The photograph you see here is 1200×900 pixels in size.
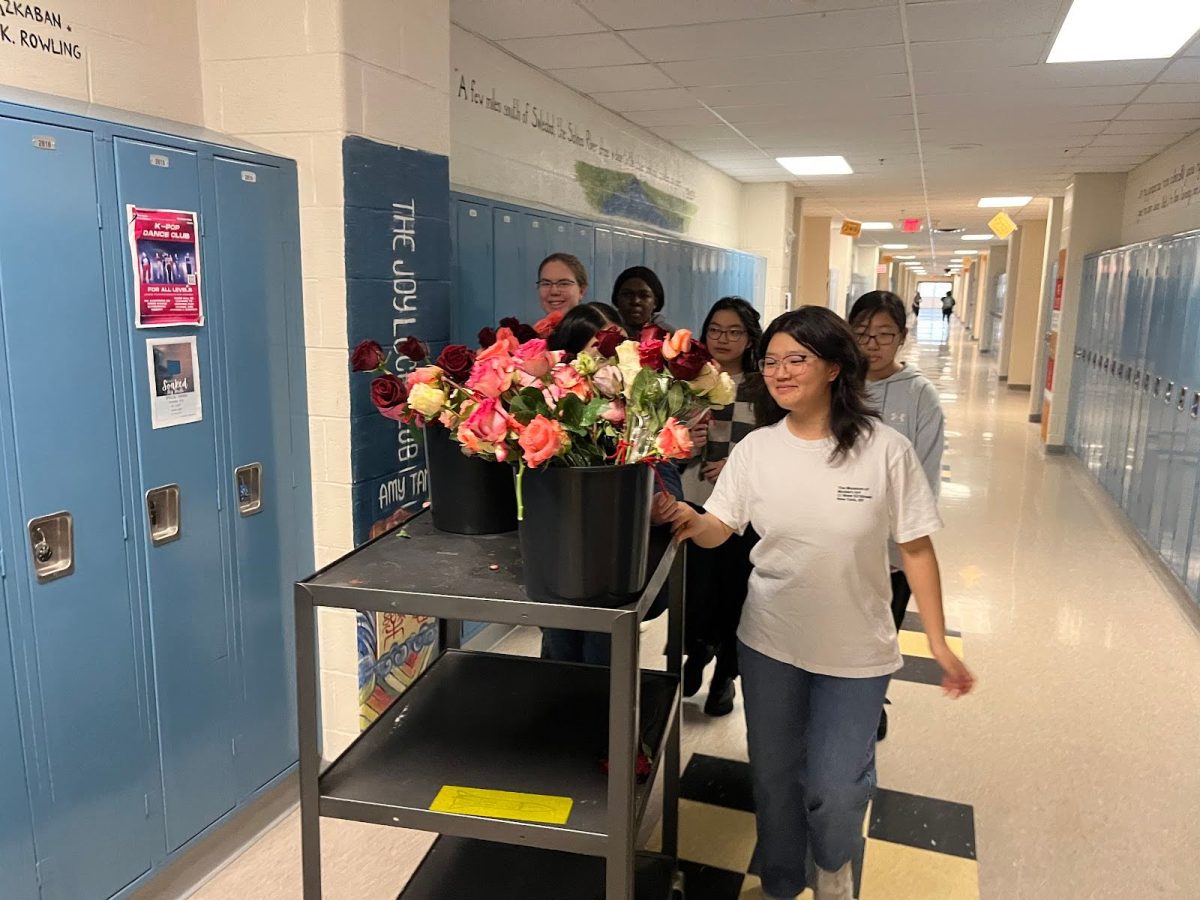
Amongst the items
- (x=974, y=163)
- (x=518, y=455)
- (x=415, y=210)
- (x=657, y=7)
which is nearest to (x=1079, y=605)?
(x=657, y=7)

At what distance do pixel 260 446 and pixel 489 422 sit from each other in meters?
1.35

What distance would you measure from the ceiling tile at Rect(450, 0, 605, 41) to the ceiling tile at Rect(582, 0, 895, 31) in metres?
0.11

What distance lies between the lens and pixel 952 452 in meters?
8.16

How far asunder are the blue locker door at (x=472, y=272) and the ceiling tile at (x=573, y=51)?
1.12 meters

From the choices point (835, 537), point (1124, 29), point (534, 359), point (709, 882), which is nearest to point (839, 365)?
point (835, 537)

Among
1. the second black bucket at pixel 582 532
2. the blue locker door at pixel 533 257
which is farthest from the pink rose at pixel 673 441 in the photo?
the blue locker door at pixel 533 257

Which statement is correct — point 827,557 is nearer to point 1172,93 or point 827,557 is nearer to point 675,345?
point 675,345

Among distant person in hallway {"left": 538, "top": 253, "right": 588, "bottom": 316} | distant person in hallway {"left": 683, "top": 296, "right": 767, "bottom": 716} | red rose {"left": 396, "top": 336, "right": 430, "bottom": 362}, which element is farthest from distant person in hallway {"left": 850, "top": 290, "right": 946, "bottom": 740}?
red rose {"left": 396, "top": 336, "right": 430, "bottom": 362}

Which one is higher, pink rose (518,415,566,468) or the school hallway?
pink rose (518,415,566,468)

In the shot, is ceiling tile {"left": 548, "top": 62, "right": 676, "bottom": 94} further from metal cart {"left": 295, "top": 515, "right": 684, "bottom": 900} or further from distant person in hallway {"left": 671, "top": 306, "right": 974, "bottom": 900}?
metal cart {"left": 295, "top": 515, "right": 684, "bottom": 900}

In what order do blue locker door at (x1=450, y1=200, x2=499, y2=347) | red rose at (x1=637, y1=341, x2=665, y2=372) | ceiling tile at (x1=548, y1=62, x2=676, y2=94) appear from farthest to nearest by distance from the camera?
ceiling tile at (x1=548, y1=62, x2=676, y2=94)
blue locker door at (x1=450, y1=200, x2=499, y2=347)
red rose at (x1=637, y1=341, x2=665, y2=372)

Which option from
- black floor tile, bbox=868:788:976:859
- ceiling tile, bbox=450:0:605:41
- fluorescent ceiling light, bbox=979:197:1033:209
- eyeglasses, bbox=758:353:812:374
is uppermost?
fluorescent ceiling light, bbox=979:197:1033:209

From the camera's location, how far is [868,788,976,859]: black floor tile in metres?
2.45

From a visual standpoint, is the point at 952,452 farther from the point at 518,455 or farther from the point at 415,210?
the point at 518,455
